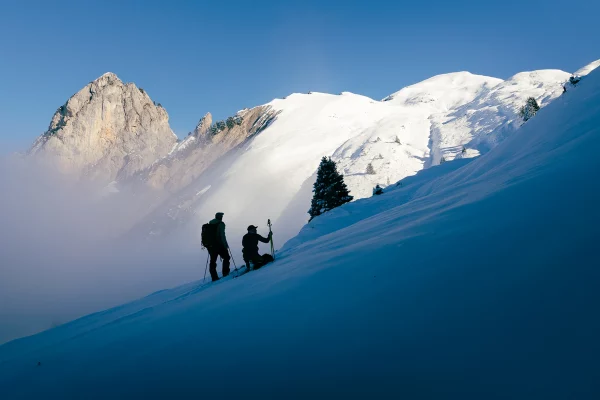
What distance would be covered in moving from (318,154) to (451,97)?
2393 inches

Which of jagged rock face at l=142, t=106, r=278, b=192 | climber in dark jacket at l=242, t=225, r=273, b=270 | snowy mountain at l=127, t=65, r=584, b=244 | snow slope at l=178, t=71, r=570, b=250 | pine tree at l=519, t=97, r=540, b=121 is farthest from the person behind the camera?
jagged rock face at l=142, t=106, r=278, b=192

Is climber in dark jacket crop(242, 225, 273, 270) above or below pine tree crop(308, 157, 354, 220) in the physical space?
below

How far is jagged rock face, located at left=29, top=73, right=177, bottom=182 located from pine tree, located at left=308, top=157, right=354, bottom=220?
111 metres

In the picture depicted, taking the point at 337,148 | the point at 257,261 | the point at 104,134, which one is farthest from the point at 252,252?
the point at 104,134

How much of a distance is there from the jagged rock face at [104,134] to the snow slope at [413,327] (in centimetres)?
13364

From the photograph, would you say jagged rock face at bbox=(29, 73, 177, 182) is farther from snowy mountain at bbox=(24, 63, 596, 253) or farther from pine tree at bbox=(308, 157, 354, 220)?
pine tree at bbox=(308, 157, 354, 220)

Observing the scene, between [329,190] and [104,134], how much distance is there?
132189mm

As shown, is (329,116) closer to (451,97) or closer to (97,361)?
(451,97)

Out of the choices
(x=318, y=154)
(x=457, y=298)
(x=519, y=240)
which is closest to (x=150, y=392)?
(x=457, y=298)

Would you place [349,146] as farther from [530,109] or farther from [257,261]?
[257,261]

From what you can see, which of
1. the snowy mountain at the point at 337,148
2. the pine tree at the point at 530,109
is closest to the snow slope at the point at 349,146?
the snowy mountain at the point at 337,148

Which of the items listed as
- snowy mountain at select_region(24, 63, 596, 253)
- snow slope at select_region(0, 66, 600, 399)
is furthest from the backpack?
snowy mountain at select_region(24, 63, 596, 253)

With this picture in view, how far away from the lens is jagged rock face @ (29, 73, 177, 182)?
419ft

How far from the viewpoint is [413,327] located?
245cm
